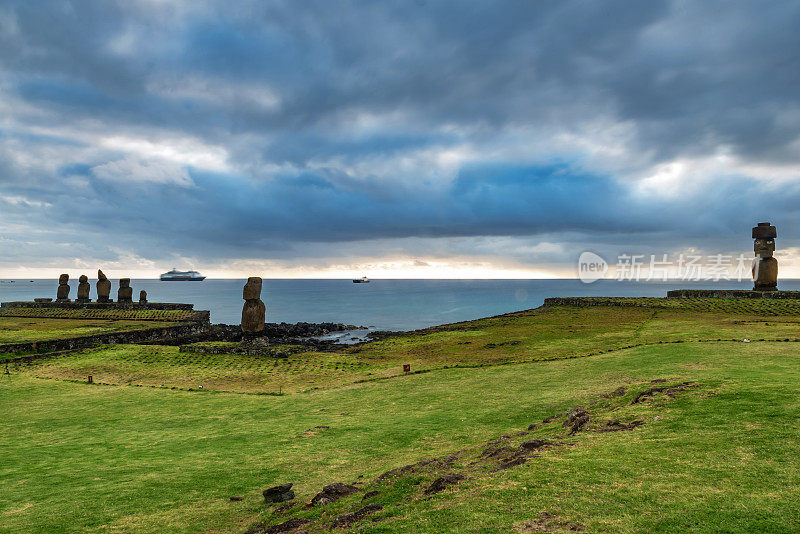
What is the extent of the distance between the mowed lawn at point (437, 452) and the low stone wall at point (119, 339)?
1813 cm

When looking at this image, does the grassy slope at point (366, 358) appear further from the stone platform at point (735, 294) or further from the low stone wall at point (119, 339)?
the stone platform at point (735, 294)

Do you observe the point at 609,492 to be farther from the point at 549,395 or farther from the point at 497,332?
the point at 497,332

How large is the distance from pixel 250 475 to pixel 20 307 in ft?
290

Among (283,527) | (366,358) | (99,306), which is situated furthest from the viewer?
(99,306)

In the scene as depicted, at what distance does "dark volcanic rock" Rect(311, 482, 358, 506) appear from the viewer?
8.48 metres

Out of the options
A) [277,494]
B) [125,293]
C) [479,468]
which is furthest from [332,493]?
[125,293]

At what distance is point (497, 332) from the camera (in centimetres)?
4688

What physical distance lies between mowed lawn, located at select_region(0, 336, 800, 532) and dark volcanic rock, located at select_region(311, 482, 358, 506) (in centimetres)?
81

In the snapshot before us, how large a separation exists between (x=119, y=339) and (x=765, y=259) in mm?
73069

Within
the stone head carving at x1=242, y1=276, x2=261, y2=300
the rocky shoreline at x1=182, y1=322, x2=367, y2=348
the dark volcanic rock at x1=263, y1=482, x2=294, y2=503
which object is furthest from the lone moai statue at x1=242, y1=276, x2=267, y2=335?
the dark volcanic rock at x1=263, y1=482, x2=294, y2=503

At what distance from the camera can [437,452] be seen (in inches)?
436

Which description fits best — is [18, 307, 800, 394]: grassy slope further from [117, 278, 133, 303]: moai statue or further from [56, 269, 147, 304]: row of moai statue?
[56, 269, 147, 304]: row of moai statue

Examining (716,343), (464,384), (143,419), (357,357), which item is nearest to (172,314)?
(357,357)

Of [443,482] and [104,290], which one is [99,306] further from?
[443,482]
